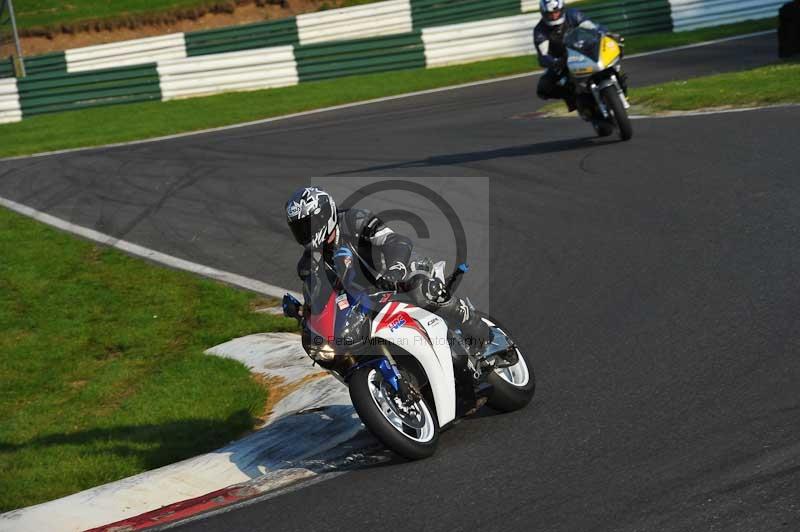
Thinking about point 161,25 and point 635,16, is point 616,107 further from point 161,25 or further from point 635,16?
point 161,25

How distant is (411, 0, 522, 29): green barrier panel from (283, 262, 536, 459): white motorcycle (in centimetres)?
2589

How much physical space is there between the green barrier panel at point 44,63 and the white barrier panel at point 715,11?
50.4 feet

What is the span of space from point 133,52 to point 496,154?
18668mm

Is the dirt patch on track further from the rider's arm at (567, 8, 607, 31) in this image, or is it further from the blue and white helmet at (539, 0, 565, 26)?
the blue and white helmet at (539, 0, 565, 26)

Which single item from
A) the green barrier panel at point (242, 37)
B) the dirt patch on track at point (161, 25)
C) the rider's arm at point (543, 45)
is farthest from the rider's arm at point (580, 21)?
the dirt patch on track at point (161, 25)

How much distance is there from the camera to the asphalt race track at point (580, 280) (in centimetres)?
503

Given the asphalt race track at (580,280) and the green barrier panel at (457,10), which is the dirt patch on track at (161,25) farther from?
the asphalt race track at (580,280)

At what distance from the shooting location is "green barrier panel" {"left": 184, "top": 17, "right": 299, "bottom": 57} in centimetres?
2931

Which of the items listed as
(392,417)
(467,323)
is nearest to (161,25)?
(467,323)

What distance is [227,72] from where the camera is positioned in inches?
986

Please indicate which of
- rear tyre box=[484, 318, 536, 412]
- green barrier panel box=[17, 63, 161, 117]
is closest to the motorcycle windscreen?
rear tyre box=[484, 318, 536, 412]

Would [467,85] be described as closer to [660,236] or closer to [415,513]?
[660,236]

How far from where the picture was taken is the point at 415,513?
16.9 ft

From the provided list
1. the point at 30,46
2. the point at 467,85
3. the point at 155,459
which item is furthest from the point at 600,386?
the point at 30,46
